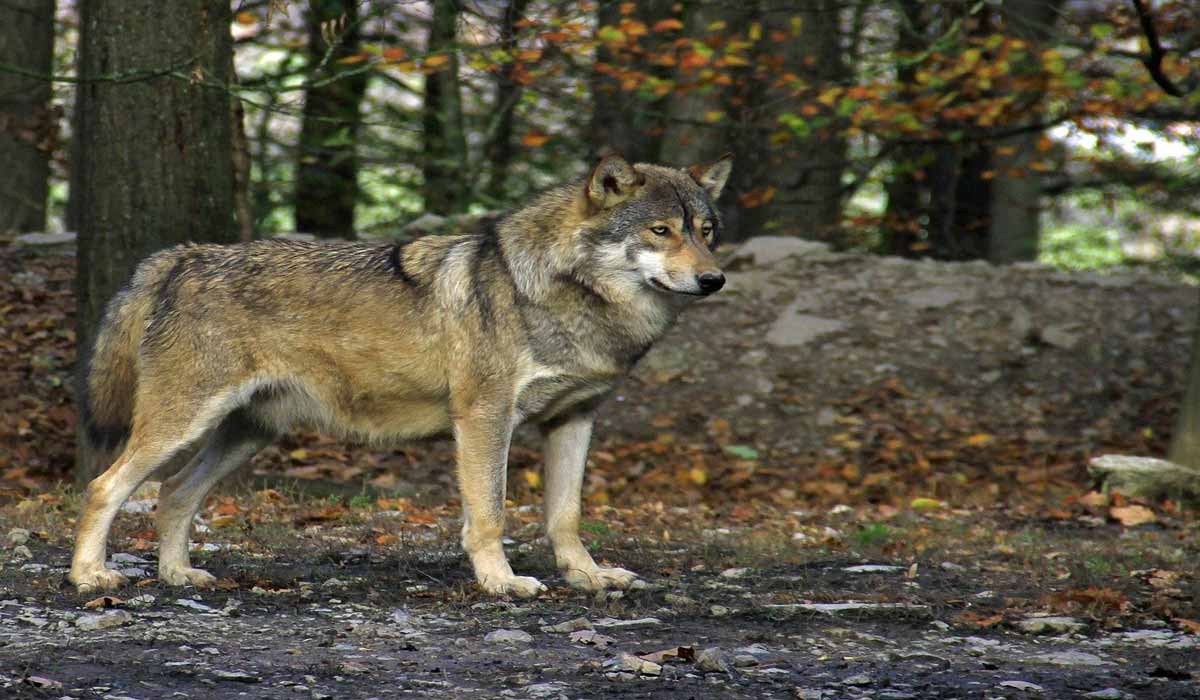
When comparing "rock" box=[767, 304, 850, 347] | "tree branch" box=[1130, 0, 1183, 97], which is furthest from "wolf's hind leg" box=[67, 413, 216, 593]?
"rock" box=[767, 304, 850, 347]

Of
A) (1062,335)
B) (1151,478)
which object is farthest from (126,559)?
(1062,335)

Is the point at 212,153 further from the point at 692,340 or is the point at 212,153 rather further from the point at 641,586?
the point at 692,340

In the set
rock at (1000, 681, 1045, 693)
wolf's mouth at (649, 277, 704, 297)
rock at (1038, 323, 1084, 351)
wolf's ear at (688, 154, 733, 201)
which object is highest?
wolf's ear at (688, 154, 733, 201)

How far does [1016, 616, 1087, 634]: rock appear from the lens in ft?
18.7

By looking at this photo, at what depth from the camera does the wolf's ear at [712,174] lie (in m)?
6.84

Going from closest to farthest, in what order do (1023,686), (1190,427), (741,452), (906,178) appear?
(1023,686) < (1190,427) < (741,452) < (906,178)

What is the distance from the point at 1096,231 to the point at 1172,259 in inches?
204

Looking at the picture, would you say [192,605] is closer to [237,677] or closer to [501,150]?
[237,677]

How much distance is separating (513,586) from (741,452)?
5841mm

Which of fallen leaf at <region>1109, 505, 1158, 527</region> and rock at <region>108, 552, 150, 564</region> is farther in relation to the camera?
fallen leaf at <region>1109, 505, 1158, 527</region>

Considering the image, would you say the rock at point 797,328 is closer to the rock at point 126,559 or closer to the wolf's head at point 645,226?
the wolf's head at point 645,226

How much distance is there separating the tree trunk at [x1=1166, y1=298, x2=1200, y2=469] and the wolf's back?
8.00 metres

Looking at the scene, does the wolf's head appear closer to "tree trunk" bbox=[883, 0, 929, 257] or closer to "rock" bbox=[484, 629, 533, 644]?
"rock" bbox=[484, 629, 533, 644]

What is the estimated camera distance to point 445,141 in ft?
50.7
